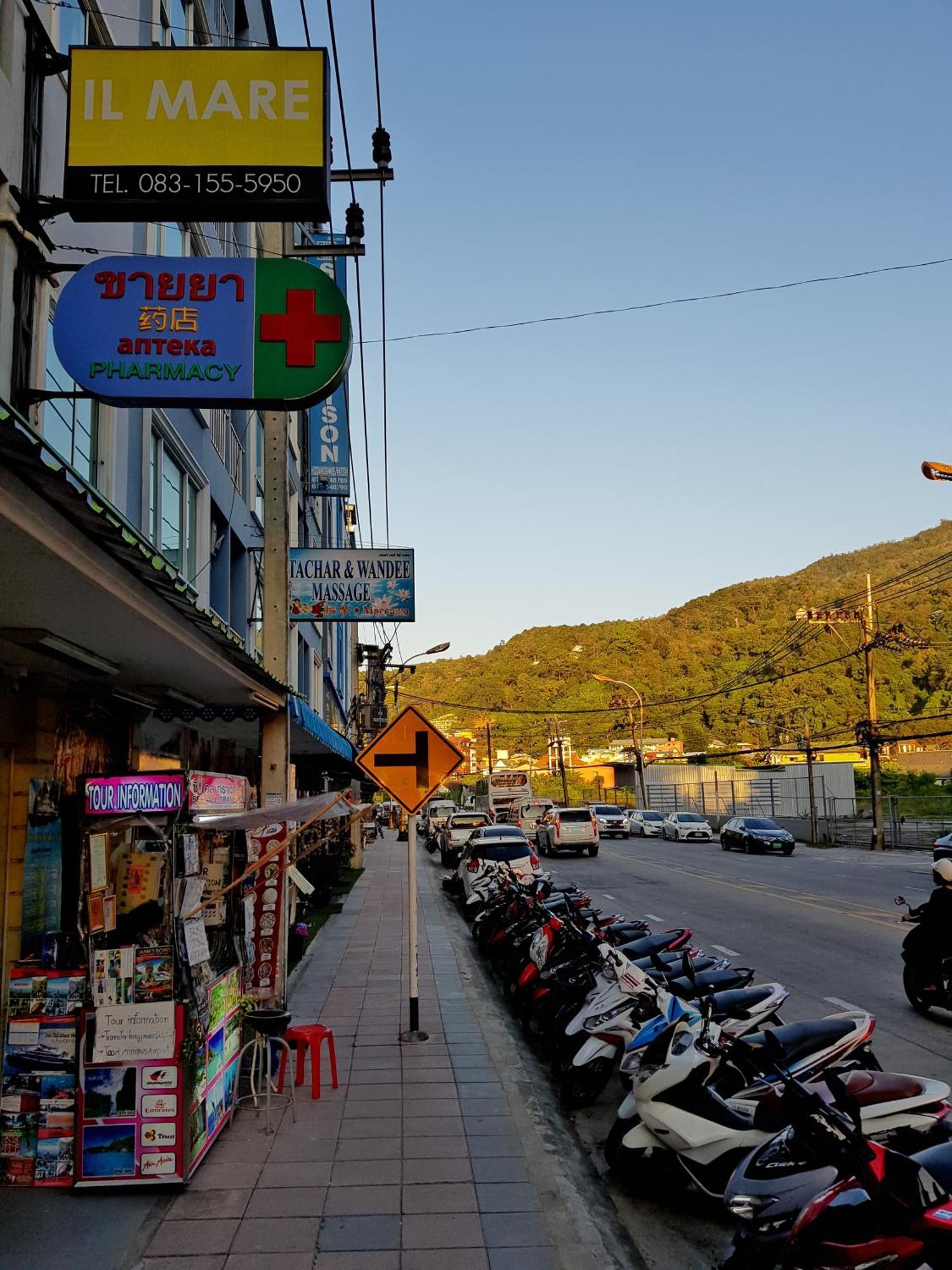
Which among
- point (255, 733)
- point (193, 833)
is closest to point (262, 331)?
point (193, 833)

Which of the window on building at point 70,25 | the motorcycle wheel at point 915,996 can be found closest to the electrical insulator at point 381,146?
the window on building at point 70,25

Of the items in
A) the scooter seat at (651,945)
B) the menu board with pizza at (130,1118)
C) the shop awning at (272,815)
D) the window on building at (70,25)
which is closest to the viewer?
the menu board with pizza at (130,1118)

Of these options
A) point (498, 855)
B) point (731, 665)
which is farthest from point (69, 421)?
point (731, 665)

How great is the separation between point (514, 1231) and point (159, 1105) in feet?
6.85

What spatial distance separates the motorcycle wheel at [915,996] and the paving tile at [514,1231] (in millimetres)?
6047

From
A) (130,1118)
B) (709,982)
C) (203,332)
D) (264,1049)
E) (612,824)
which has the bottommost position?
(612,824)

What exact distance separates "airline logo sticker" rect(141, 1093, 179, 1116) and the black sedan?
32.7m

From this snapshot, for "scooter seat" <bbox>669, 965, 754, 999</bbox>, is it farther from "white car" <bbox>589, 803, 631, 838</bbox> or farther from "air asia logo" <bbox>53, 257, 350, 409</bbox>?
"white car" <bbox>589, 803, 631, 838</bbox>

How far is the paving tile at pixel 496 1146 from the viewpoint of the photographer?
6.44 m

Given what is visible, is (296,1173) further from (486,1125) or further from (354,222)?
(354,222)

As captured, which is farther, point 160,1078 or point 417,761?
point 417,761

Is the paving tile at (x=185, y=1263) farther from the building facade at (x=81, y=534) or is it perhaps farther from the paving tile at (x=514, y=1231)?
the building facade at (x=81, y=534)

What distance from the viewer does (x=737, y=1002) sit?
7457mm

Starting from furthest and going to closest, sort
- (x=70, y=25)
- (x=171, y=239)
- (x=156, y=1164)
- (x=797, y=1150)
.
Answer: (x=171, y=239), (x=70, y=25), (x=156, y=1164), (x=797, y=1150)
